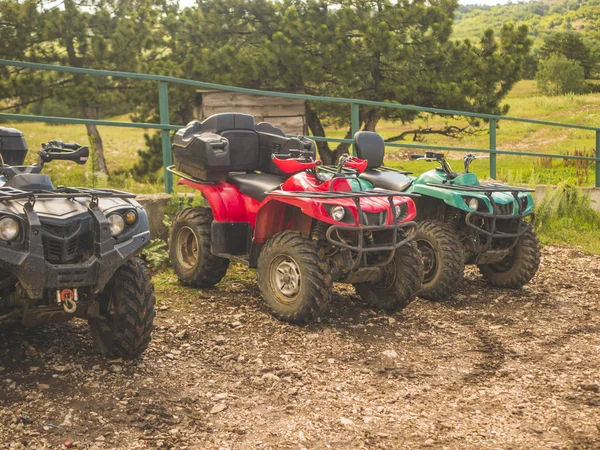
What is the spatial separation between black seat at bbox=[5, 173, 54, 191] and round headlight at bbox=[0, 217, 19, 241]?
1.34ft

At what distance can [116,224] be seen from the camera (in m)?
3.76

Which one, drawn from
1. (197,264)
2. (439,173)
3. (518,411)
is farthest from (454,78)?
(518,411)

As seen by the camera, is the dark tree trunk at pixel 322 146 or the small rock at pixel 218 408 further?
the dark tree trunk at pixel 322 146

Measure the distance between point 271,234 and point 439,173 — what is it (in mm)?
1735

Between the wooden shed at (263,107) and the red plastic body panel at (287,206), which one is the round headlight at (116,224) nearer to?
the red plastic body panel at (287,206)

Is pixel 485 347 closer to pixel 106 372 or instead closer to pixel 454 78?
pixel 106 372

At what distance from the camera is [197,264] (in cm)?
597

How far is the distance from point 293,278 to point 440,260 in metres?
1.35

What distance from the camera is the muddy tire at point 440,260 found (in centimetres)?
582

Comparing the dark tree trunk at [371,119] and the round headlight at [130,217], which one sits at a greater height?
the dark tree trunk at [371,119]

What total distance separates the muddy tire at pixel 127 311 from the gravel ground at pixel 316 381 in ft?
0.47

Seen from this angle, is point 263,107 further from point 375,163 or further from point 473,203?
point 473,203

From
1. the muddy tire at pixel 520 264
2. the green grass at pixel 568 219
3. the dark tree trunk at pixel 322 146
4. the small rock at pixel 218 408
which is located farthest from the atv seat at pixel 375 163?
the dark tree trunk at pixel 322 146

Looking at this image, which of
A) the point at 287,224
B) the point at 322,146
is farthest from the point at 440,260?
the point at 322,146
